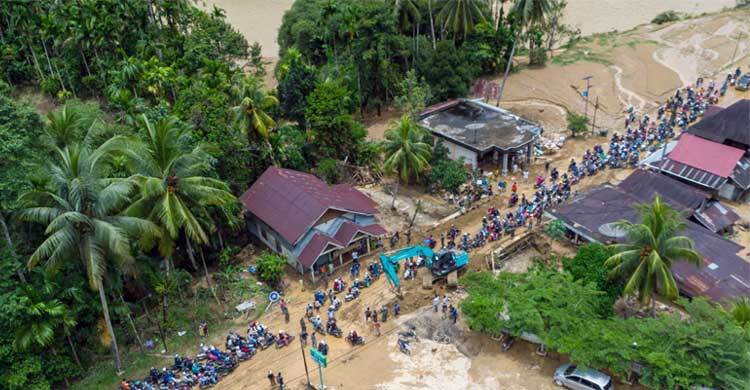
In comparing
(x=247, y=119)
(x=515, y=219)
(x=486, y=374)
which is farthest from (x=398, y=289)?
(x=247, y=119)

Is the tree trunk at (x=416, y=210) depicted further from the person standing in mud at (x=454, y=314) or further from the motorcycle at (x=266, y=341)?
the motorcycle at (x=266, y=341)

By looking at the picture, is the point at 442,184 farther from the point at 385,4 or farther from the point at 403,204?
the point at 385,4

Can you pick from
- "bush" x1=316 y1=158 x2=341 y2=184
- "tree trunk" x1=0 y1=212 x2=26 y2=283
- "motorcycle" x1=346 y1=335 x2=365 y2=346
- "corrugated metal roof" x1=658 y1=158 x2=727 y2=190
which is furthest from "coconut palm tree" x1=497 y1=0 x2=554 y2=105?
"tree trunk" x1=0 y1=212 x2=26 y2=283

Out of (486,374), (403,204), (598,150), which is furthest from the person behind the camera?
(598,150)

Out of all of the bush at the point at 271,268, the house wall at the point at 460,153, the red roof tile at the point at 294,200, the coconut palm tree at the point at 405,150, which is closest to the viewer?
the bush at the point at 271,268

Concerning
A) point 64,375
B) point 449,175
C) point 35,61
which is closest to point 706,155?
point 449,175

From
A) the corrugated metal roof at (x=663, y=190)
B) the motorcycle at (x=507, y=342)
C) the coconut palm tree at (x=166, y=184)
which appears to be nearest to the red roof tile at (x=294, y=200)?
the coconut palm tree at (x=166, y=184)

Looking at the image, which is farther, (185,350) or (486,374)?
(185,350)

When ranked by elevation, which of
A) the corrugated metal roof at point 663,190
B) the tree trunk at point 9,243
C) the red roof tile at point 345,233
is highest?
the tree trunk at point 9,243
